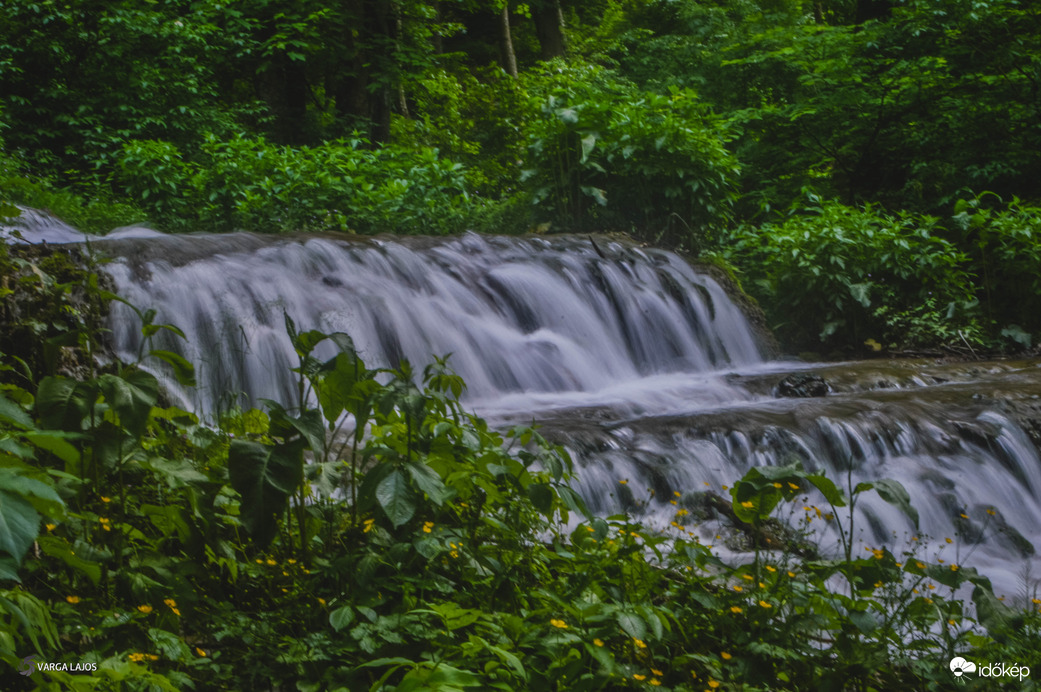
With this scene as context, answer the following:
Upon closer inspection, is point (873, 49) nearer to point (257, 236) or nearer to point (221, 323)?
point (257, 236)

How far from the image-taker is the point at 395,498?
2199mm

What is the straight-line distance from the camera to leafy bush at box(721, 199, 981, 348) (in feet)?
27.5

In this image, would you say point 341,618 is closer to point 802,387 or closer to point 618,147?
point 802,387

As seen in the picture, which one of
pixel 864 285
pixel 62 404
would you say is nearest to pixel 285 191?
pixel 864 285

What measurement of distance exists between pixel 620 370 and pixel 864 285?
3.04 m

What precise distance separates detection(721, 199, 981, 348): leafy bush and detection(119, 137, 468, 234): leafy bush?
3.68 metres

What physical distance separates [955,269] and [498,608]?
7.96 m

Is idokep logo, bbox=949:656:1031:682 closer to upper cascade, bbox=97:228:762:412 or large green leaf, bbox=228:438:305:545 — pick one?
large green leaf, bbox=228:438:305:545

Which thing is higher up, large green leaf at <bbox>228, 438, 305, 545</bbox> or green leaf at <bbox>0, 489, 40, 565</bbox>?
green leaf at <bbox>0, 489, 40, 565</bbox>

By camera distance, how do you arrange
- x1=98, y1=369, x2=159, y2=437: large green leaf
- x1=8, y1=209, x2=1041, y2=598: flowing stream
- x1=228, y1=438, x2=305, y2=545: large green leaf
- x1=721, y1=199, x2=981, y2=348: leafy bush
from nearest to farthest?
x1=98, y1=369, x2=159, y2=437: large green leaf
x1=228, y1=438, x2=305, y2=545: large green leaf
x1=8, y1=209, x2=1041, y2=598: flowing stream
x1=721, y1=199, x2=981, y2=348: leafy bush

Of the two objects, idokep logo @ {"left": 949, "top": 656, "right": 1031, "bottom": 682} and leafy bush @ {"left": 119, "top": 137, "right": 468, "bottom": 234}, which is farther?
leafy bush @ {"left": 119, "top": 137, "right": 468, "bottom": 234}

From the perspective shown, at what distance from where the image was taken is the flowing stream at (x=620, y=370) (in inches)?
171

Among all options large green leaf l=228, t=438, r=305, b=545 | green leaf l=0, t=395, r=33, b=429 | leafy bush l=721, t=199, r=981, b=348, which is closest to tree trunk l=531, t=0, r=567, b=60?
leafy bush l=721, t=199, r=981, b=348

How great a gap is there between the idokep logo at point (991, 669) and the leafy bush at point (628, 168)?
24.0ft
